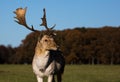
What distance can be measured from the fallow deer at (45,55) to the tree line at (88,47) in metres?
113

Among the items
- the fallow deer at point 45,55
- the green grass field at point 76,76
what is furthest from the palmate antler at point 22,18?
the green grass field at point 76,76

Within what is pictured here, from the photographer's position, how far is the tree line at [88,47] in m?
136

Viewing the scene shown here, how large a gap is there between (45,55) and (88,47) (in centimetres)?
12542

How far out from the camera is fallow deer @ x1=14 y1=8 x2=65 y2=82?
16758 millimetres

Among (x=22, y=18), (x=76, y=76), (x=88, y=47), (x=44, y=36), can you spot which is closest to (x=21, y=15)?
(x=22, y=18)

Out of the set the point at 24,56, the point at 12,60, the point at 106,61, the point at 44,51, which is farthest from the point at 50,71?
the point at 12,60

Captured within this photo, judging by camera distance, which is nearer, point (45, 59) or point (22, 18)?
point (45, 59)

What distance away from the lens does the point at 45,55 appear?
660 inches

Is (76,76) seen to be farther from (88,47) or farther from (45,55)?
(88,47)

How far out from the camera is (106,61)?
136 meters

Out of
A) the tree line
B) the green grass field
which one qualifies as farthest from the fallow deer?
the tree line

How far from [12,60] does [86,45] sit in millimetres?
33174

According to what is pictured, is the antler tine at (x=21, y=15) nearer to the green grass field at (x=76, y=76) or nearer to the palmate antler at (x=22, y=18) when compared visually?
the palmate antler at (x=22, y=18)

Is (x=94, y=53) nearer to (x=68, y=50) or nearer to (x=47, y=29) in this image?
(x=68, y=50)
